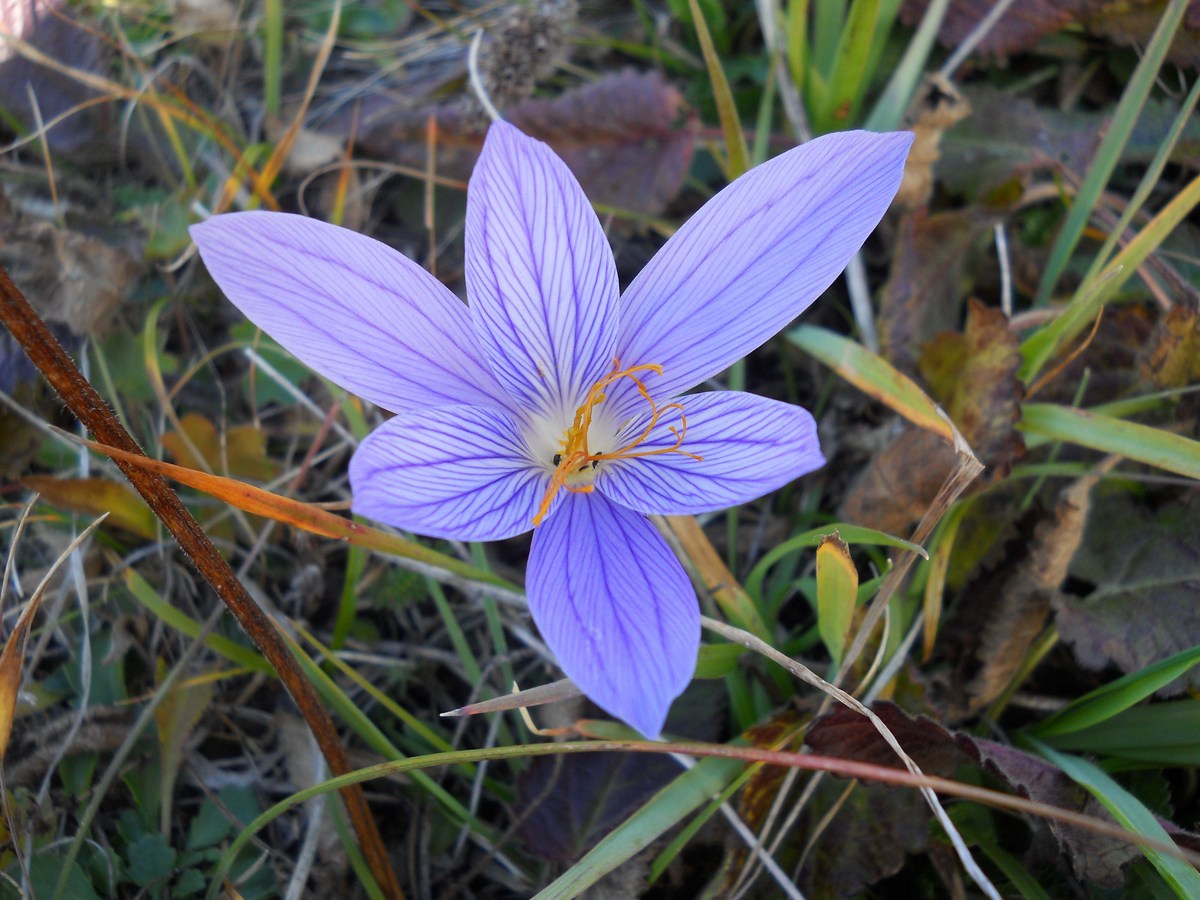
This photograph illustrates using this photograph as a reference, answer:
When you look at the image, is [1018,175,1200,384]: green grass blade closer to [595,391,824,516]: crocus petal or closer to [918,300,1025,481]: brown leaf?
[918,300,1025,481]: brown leaf

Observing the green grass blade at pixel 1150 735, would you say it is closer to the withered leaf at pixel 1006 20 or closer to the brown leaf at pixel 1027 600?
the brown leaf at pixel 1027 600

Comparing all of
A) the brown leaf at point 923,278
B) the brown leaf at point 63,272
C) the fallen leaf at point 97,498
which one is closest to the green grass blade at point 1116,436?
the brown leaf at point 923,278

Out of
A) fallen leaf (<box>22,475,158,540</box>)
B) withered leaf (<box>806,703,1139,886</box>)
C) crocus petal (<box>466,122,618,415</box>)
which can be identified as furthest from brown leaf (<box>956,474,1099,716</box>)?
fallen leaf (<box>22,475,158,540</box>)

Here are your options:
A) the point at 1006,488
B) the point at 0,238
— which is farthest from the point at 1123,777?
the point at 0,238

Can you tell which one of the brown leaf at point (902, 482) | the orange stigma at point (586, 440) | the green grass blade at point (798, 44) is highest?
the green grass blade at point (798, 44)

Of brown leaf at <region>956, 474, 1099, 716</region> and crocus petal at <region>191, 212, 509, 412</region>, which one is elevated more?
crocus petal at <region>191, 212, 509, 412</region>

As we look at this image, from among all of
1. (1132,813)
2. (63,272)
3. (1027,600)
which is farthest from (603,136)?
(1132,813)

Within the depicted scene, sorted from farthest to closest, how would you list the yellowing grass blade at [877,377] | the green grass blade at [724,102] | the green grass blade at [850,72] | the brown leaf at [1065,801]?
the green grass blade at [850,72] → the green grass blade at [724,102] → the yellowing grass blade at [877,377] → the brown leaf at [1065,801]
